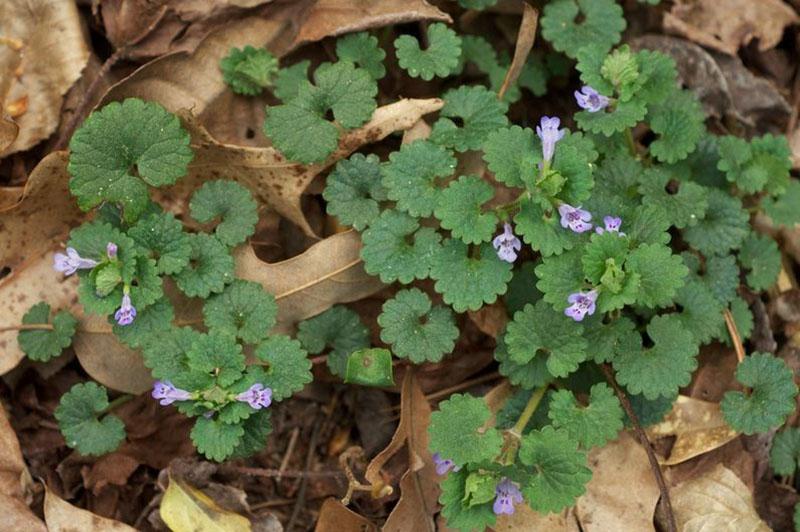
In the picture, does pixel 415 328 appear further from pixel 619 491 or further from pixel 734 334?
pixel 734 334

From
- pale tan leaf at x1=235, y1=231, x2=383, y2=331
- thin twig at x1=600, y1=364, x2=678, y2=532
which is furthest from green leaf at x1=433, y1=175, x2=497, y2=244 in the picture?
thin twig at x1=600, y1=364, x2=678, y2=532

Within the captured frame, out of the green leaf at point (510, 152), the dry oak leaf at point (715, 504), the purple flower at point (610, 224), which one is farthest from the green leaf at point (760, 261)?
the green leaf at point (510, 152)

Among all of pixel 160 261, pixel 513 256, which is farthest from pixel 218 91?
pixel 513 256

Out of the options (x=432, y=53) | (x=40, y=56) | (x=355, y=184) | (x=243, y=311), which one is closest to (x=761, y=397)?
(x=355, y=184)

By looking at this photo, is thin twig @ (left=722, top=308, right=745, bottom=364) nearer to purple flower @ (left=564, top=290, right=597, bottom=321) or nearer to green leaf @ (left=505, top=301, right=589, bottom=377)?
green leaf @ (left=505, top=301, right=589, bottom=377)

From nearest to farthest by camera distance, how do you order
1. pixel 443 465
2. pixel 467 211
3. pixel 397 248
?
pixel 443 465
pixel 467 211
pixel 397 248

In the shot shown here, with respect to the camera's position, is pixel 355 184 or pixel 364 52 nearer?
pixel 355 184
